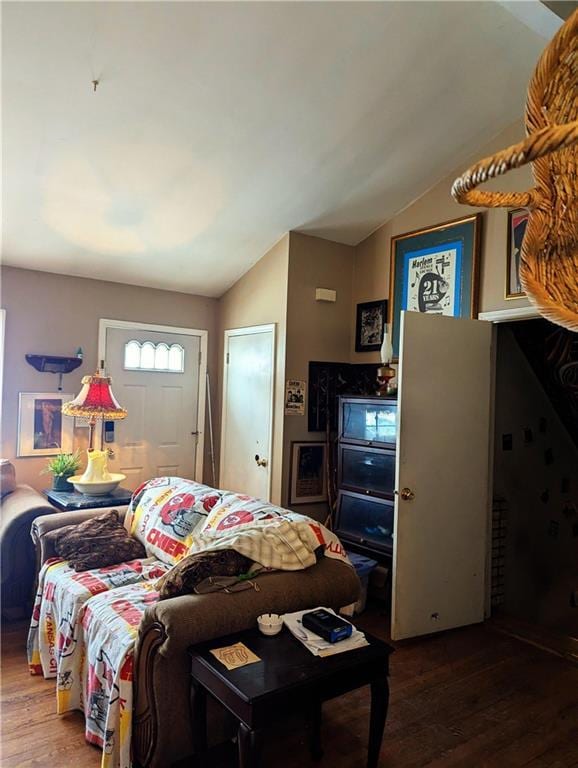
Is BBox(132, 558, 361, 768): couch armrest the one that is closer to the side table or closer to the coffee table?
the coffee table

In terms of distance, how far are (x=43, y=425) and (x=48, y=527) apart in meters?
1.36

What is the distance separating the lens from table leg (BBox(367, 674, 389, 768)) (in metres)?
1.88

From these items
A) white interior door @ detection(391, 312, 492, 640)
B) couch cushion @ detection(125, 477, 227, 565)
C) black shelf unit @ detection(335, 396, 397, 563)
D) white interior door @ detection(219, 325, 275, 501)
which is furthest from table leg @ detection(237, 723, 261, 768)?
white interior door @ detection(219, 325, 275, 501)

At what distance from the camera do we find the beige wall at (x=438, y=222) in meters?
3.37

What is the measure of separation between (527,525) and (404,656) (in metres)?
1.74

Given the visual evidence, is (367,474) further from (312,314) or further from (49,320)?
(49,320)

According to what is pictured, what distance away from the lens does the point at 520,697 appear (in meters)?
2.59

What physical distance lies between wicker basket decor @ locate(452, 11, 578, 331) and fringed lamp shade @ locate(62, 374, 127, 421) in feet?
11.2

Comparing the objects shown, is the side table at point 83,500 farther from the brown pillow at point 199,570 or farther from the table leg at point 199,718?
the table leg at point 199,718

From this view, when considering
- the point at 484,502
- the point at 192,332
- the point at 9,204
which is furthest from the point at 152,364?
the point at 484,502

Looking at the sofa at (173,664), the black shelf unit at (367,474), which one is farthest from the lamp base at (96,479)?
the sofa at (173,664)

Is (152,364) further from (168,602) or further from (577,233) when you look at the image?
(577,233)

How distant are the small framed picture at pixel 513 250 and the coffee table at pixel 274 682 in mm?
2325

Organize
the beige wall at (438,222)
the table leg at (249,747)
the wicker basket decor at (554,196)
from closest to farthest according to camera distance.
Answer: the wicker basket decor at (554,196), the table leg at (249,747), the beige wall at (438,222)
